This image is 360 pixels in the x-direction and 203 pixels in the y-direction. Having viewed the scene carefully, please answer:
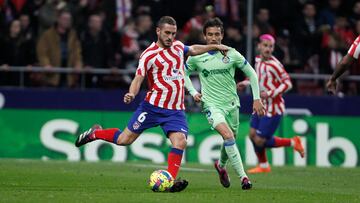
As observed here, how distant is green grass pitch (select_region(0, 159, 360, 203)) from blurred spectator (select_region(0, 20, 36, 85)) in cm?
392

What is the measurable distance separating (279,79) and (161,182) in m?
6.54

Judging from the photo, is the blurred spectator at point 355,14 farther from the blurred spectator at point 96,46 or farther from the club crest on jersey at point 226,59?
the club crest on jersey at point 226,59

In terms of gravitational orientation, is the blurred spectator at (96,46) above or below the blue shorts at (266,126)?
above

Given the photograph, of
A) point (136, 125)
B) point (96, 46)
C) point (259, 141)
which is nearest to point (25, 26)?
point (96, 46)

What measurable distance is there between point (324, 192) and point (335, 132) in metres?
9.36

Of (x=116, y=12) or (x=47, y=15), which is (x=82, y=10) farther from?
(x=47, y=15)

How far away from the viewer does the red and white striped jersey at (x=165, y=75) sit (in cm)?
1279

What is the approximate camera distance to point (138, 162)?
816 inches

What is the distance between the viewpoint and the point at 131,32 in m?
22.4

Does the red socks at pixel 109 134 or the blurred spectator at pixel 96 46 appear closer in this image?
the red socks at pixel 109 134

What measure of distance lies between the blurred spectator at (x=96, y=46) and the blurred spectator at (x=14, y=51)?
1208 millimetres

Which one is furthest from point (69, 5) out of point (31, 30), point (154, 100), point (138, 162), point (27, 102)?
point (154, 100)

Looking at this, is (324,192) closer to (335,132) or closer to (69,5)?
(335,132)

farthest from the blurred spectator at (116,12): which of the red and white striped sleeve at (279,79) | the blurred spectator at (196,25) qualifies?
the red and white striped sleeve at (279,79)
